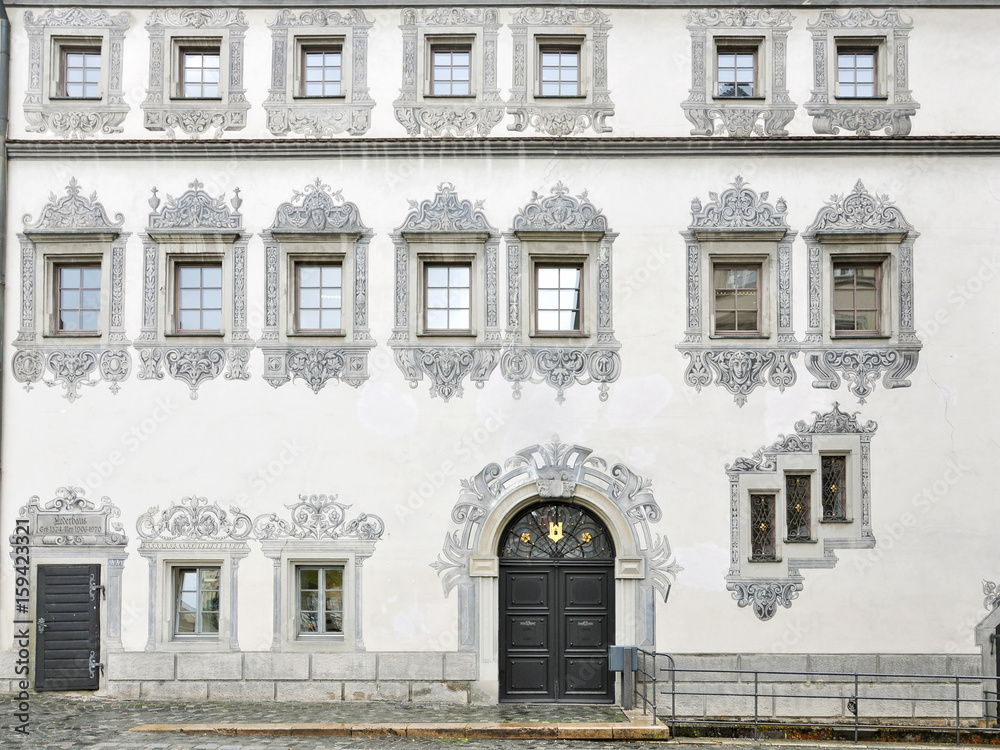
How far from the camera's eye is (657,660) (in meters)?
15.0

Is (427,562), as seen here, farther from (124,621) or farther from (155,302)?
(155,302)

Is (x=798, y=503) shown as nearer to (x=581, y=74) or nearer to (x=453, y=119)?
(x=581, y=74)

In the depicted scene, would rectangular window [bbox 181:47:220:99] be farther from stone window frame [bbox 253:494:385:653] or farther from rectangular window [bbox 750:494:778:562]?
rectangular window [bbox 750:494:778:562]

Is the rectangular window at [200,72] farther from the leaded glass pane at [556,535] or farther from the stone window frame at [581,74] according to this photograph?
the leaded glass pane at [556,535]

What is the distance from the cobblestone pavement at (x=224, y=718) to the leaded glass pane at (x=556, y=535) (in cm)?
208

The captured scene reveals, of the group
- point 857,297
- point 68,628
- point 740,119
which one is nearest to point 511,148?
point 740,119

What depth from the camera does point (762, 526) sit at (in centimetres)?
1524

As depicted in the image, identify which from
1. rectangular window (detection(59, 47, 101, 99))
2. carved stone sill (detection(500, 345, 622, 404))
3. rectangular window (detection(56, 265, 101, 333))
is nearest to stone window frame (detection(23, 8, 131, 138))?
rectangular window (detection(59, 47, 101, 99))

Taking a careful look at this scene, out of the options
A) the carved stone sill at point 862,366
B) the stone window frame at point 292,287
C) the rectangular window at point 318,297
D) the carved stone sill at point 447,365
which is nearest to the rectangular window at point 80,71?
the stone window frame at point 292,287

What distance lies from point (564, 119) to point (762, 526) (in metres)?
6.37

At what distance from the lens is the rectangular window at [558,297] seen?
1554cm

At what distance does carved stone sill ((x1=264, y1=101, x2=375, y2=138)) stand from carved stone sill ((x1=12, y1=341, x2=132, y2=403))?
12.6ft

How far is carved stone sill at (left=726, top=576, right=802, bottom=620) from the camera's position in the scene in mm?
15016

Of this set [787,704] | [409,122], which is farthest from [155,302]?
[787,704]
